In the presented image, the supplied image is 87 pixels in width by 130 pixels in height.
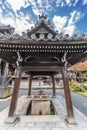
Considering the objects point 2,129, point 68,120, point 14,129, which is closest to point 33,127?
point 14,129

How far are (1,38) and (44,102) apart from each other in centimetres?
526

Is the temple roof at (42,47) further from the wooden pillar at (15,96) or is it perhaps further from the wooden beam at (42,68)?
the wooden pillar at (15,96)

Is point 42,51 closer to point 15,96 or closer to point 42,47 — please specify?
point 42,47

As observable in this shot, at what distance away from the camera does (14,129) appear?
4.67 metres

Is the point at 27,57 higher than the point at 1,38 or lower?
lower

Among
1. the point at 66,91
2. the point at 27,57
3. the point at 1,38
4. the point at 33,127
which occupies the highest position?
the point at 1,38

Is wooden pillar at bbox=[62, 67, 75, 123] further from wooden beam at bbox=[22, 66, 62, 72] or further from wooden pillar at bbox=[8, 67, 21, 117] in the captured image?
wooden pillar at bbox=[8, 67, 21, 117]

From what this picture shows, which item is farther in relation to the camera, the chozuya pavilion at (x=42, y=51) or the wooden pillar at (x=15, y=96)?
the wooden pillar at (x=15, y=96)

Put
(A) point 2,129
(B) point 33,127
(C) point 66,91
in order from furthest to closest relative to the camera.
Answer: (C) point 66,91 < (B) point 33,127 < (A) point 2,129

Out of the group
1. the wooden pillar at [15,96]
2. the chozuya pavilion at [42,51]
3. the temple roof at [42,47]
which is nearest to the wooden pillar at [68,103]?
the chozuya pavilion at [42,51]

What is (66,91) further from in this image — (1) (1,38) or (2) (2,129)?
(1) (1,38)

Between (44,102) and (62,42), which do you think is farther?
(44,102)

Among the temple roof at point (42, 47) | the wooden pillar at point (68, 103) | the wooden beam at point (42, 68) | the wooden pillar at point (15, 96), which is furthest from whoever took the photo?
the wooden beam at point (42, 68)

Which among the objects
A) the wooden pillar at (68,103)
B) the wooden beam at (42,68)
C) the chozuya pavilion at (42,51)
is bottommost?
the wooden pillar at (68,103)
